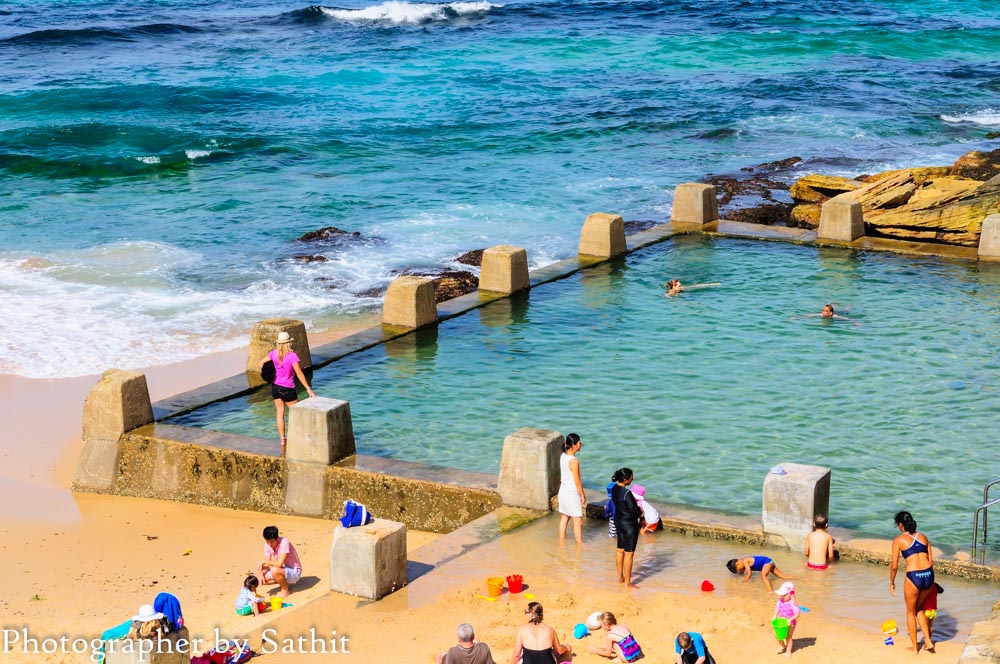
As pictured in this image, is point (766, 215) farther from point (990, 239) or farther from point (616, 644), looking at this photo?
point (616, 644)

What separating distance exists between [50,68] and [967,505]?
53.0 meters

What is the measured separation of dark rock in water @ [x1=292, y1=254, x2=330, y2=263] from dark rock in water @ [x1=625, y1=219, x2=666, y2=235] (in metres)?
6.98

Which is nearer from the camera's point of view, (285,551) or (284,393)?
(285,551)

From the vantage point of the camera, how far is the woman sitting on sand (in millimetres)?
→ 10539

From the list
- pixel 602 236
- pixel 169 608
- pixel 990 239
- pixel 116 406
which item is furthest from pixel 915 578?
pixel 602 236

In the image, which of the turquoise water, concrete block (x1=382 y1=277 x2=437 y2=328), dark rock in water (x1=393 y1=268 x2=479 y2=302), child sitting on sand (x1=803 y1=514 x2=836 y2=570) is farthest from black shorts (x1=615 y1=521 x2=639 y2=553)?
dark rock in water (x1=393 y1=268 x2=479 y2=302)

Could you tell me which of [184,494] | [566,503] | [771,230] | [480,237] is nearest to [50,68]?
[480,237]

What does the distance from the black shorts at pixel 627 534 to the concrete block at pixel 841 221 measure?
48.0ft

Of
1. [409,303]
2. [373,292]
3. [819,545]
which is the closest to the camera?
[819,545]

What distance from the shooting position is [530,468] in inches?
554

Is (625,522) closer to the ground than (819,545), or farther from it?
farther from it

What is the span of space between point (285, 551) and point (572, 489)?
9.81 ft

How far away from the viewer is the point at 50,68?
58969mm

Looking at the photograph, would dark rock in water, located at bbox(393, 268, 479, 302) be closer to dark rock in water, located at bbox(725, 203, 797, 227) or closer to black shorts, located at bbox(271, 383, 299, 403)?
dark rock in water, located at bbox(725, 203, 797, 227)
